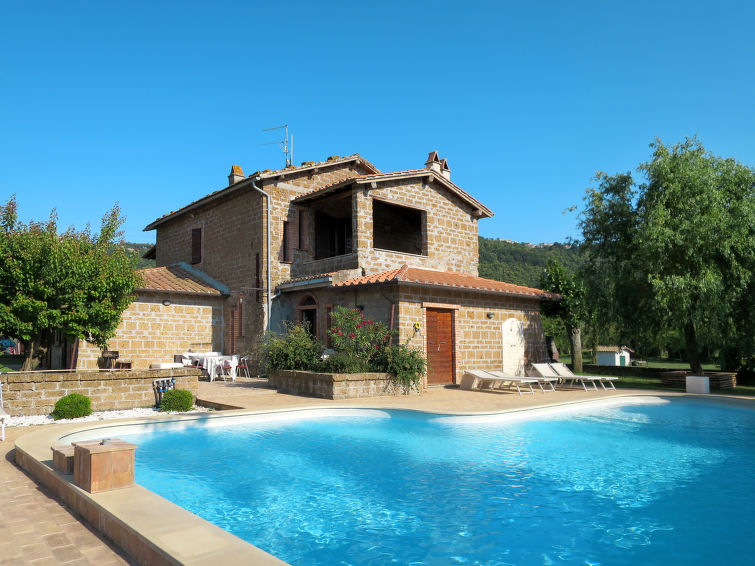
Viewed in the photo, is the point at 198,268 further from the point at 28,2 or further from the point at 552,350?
the point at 552,350

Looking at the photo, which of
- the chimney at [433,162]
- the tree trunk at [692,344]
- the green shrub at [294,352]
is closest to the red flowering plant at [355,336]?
the green shrub at [294,352]

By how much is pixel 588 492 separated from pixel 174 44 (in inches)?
527

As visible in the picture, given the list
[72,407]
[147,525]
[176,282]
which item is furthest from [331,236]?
[147,525]

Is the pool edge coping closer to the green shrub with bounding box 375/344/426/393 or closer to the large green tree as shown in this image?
the green shrub with bounding box 375/344/426/393

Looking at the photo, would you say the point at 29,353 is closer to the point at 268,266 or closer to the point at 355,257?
the point at 268,266

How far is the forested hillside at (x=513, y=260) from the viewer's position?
4772 centimetres

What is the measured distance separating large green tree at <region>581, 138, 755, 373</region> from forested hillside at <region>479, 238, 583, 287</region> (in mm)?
26951

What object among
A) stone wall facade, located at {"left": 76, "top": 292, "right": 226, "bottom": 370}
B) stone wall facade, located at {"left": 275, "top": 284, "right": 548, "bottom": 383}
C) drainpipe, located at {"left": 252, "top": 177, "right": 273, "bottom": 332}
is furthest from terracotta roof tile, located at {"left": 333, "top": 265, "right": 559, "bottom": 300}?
stone wall facade, located at {"left": 76, "top": 292, "right": 226, "bottom": 370}

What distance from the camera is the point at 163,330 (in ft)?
58.6

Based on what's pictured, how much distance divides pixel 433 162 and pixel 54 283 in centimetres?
1363

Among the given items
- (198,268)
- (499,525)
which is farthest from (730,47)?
(198,268)

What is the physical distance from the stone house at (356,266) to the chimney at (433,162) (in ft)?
0.19

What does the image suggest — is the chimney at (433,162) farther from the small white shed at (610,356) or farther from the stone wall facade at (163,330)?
the small white shed at (610,356)

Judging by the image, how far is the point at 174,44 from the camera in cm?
1319
